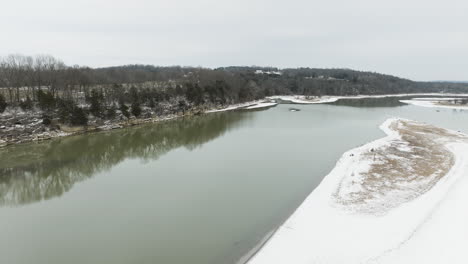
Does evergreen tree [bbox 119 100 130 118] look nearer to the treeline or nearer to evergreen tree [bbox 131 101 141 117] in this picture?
the treeline

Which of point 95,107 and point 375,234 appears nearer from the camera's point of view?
point 375,234

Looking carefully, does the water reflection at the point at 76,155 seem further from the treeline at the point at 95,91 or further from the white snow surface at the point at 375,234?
the white snow surface at the point at 375,234

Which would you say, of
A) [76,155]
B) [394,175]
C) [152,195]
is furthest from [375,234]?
[76,155]

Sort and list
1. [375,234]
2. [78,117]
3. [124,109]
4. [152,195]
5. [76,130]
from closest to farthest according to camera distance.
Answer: [375,234] → [152,195] → [76,130] → [78,117] → [124,109]

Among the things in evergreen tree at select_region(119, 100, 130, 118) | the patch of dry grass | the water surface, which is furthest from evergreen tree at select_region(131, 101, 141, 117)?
the patch of dry grass

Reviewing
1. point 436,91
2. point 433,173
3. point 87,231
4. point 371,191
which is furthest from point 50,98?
point 436,91

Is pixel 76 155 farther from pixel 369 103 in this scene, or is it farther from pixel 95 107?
pixel 369 103

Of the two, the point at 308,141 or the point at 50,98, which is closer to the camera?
the point at 308,141

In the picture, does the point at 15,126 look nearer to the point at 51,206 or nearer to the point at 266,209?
the point at 51,206
